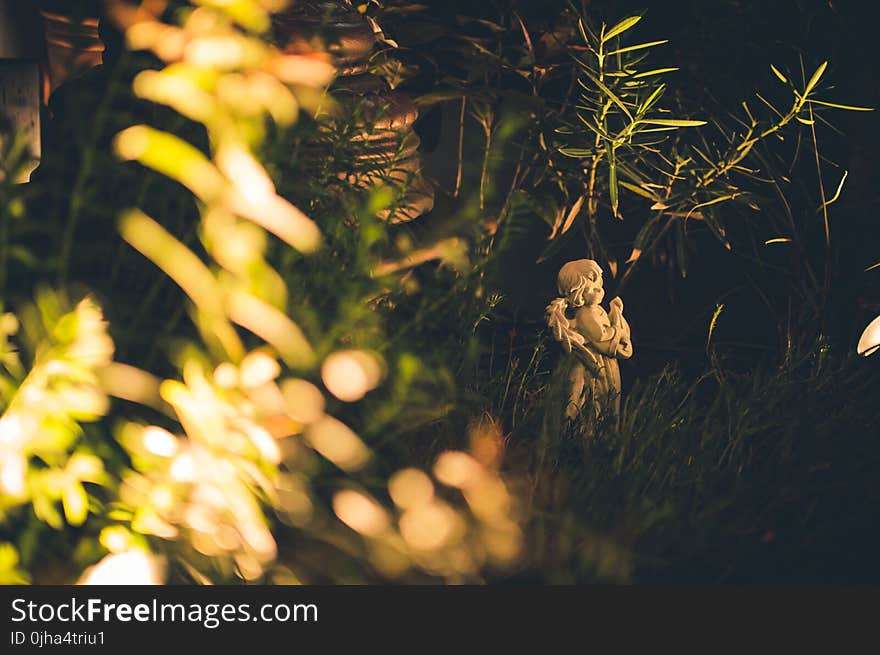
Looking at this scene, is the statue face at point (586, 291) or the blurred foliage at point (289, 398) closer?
the blurred foliage at point (289, 398)

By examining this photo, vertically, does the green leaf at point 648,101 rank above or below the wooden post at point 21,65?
below

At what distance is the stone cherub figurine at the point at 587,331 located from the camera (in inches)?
81.3

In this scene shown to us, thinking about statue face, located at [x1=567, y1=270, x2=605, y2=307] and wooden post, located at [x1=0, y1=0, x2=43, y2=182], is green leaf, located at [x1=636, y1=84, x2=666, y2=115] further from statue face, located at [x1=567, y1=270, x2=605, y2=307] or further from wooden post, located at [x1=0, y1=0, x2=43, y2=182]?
wooden post, located at [x1=0, y1=0, x2=43, y2=182]

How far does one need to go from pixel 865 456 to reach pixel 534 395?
0.79 m

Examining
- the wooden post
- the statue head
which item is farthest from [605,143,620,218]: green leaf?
the wooden post

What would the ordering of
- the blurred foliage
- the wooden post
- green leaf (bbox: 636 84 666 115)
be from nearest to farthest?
the blurred foliage
green leaf (bbox: 636 84 666 115)
the wooden post

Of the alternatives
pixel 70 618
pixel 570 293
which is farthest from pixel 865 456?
pixel 70 618

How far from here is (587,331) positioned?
2105 millimetres

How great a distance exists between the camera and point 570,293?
6.89 ft

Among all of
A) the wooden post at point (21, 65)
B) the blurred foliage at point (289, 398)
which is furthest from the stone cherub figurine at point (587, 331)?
the wooden post at point (21, 65)

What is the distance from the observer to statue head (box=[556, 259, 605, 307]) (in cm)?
209

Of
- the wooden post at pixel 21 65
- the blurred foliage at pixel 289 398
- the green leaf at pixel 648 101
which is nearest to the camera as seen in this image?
the blurred foliage at pixel 289 398

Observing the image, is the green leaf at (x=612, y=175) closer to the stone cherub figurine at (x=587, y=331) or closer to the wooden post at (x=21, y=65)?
the stone cherub figurine at (x=587, y=331)

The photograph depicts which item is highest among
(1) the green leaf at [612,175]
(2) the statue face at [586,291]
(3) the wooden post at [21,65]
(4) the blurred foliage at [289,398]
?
(3) the wooden post at [21,65]
